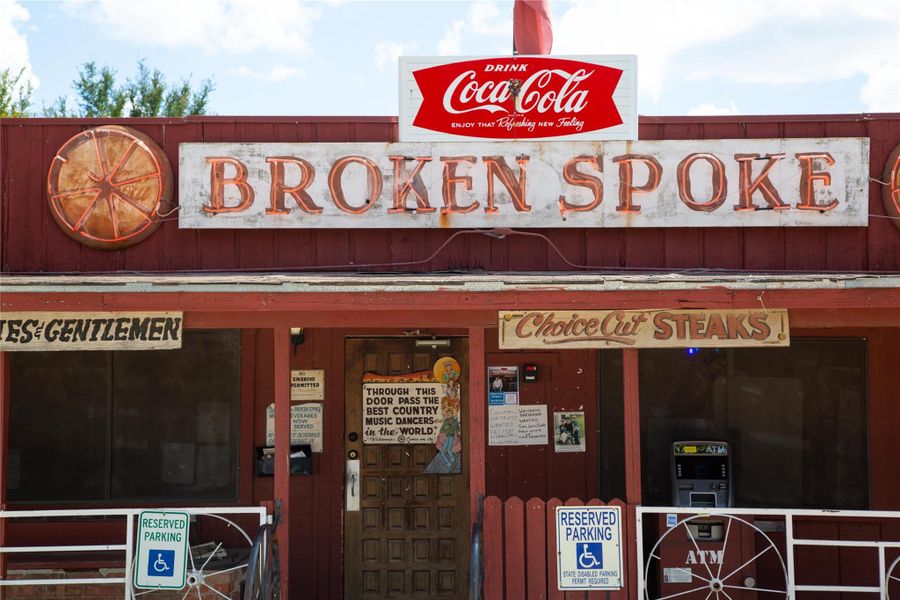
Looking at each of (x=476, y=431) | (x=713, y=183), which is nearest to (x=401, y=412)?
(x=476, y=431)

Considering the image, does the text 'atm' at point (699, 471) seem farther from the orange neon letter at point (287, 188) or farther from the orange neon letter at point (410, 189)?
the orange neon letter at point (287, 188)

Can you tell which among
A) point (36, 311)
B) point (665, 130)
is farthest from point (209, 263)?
point (665, 130)

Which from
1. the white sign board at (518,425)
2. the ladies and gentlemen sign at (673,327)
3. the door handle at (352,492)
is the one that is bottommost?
the door handle at (352,492)

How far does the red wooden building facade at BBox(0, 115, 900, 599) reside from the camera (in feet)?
28.2

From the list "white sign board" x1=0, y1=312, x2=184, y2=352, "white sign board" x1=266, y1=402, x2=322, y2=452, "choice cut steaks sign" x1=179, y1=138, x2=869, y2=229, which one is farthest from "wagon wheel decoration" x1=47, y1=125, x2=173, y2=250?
"white sign board" x1=266, y1=402, x2=322, y2=452

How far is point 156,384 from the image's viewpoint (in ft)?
30.1

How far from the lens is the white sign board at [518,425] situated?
9320 mm

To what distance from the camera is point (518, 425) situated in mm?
9344

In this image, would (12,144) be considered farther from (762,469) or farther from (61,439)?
(762,469)

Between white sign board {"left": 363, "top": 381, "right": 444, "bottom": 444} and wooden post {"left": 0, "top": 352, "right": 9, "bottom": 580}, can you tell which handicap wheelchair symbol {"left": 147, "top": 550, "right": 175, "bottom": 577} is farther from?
white sign board {"left": 363, "top": 381, "right": 444, "bottom": 444}

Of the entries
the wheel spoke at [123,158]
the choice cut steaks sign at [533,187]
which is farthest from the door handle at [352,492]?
the wheel spoke at [123,158]

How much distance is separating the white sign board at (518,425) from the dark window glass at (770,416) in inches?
40.2

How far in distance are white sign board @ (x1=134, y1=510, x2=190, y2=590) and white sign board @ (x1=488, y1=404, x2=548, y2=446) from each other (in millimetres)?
3292

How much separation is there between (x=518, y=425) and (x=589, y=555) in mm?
2251
